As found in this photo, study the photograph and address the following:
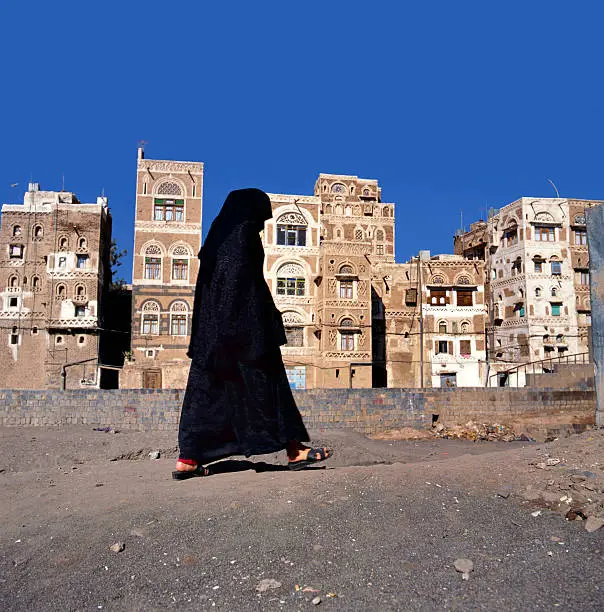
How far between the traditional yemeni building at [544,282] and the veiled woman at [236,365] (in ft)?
119

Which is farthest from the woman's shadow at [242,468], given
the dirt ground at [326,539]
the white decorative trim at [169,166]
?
the white decorative trim at [169,166]

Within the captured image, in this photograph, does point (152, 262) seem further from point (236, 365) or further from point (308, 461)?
point (308, 461)

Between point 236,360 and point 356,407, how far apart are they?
15.2m

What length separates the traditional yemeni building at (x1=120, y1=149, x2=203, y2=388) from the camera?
3309 centimetres

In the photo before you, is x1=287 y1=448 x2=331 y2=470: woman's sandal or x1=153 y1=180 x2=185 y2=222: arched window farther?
x1=153 y1=180 x2=185 y2=222: arched window

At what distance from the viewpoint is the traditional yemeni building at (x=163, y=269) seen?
3309 cm

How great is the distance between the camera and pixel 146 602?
302cm

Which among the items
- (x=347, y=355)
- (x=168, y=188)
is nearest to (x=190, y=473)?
Result: (x=347, y=355)

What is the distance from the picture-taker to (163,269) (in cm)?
3434

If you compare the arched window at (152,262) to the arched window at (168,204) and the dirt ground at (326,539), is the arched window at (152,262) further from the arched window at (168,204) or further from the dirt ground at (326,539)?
the dirt ground at (326,539)

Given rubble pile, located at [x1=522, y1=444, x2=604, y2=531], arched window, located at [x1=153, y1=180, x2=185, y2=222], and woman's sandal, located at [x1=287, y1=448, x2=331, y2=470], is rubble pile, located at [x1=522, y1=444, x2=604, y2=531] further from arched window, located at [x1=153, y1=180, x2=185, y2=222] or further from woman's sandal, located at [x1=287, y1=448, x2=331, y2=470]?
arched window, located at [x1=153, y1=180, x2=185, y2=222]

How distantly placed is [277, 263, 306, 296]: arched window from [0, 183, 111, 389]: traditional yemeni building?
38.6 feet

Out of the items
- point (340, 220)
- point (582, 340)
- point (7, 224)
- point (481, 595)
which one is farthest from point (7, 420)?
point (582, 340)

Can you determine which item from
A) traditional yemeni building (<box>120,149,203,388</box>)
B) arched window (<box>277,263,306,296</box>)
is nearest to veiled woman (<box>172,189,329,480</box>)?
traditional yemeni building (<box>120,149,203,388</box>)
